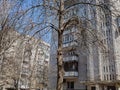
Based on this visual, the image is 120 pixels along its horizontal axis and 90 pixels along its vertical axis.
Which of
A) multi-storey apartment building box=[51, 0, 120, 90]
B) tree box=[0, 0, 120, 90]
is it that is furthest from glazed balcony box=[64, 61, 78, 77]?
tree box=[0, 0, 120, 90]

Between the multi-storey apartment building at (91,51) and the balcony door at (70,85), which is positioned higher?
the multi-storey apartment building at (91,51)

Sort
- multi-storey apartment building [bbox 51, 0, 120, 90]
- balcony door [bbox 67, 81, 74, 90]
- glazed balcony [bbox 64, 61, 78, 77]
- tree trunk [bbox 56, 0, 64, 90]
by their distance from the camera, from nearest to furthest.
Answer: tree trunk [bbox 56, 0, 64, 90]
multi-storey apartment building [bbox 51, 0, 120, 90]
glazed balcony [bbox 64, 61, 78, 77]
balcony door [bbox 67, 81, 74, 90]

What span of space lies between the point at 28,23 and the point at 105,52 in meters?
3.04

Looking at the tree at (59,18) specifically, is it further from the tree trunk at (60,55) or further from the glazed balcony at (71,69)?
the glazed balcony at (71,69)

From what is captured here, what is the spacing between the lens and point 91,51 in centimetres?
1236

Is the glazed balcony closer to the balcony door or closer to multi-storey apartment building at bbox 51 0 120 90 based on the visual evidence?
multi-storey apartment building at bbox 51 0 120 90

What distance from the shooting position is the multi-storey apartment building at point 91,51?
24.3 feet

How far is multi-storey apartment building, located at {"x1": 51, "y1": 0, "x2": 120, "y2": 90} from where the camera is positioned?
291 inches

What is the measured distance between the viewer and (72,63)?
28562 millimetres

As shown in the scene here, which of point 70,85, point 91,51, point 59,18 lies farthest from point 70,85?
point 59,18

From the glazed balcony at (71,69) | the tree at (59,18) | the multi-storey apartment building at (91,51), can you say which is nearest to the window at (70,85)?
the multi-storey apartment building at (91,51)

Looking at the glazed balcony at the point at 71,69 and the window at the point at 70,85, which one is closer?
the glazed balcony at the point at 71,69

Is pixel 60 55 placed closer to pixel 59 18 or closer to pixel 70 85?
pixel 59 18

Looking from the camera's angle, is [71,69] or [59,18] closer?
[59,18]
